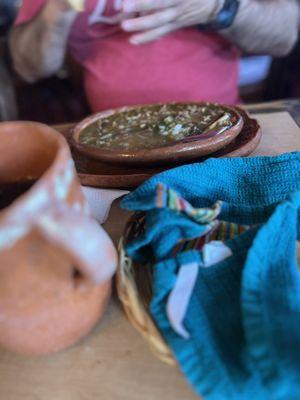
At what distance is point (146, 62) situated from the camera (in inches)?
38.3

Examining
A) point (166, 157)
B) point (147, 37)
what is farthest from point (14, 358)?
point (147, 37)

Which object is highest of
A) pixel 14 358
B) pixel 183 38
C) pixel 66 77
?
pixel 183 38

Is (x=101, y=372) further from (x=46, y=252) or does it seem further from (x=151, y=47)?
(x=151, y=47)

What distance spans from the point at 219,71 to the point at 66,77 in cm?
79

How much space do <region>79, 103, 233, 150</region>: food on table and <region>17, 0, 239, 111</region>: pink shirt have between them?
0.68 ft

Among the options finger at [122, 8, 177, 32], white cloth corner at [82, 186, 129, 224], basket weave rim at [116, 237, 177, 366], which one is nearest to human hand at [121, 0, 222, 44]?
finger at [122, 8, 177, 32]

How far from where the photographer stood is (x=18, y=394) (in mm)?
395

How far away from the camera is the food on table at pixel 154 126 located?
2.20 ft

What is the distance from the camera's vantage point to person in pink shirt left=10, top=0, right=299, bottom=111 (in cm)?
93

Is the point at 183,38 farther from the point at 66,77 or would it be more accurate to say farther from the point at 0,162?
the point at 66,77

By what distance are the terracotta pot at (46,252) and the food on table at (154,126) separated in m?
0.25

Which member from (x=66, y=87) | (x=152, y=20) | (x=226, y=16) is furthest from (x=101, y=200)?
(x=66, y=87)

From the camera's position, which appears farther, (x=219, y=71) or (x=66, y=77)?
(x=66, y=77)

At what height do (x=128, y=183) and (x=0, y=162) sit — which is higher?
(x=0, y=162)
